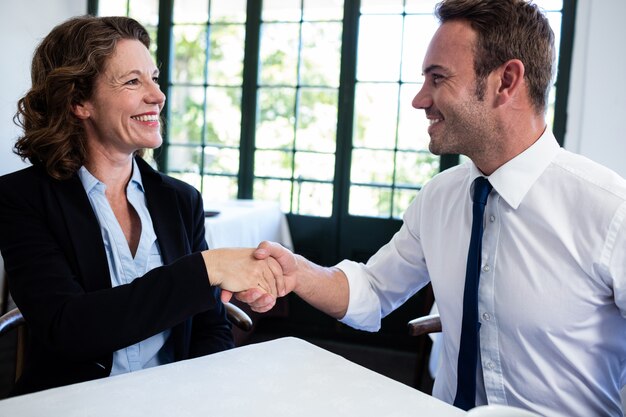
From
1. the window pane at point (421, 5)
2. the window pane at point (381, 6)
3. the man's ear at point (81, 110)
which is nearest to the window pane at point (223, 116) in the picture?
the window pane at point (381, 6)

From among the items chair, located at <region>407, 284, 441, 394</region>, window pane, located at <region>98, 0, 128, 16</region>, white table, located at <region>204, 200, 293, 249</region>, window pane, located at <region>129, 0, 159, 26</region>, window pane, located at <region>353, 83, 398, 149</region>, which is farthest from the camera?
window pane, located at <region>98, 0, 128, 16</region>

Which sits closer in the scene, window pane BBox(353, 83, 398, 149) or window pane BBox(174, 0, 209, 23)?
window pane BBox(353, 83, 398, 149)

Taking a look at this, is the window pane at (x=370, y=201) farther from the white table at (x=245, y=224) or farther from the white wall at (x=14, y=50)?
the white wall at (x=14, y=50)

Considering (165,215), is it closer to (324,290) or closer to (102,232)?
(102,232)

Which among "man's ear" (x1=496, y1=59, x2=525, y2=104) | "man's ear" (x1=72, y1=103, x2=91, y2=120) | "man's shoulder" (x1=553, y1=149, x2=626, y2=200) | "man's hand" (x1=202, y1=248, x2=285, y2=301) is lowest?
"man's hand" (x1=202, y1=248, x2=285, y2=301)

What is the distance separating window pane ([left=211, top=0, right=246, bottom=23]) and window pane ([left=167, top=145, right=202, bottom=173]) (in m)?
0.96

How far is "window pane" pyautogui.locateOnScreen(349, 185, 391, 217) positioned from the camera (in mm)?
4293

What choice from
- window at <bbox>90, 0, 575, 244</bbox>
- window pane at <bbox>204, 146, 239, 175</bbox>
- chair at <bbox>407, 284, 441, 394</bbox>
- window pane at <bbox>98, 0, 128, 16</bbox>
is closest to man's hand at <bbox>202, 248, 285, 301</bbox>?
chair at <bbox>407, 284, 441, 394</bbox>

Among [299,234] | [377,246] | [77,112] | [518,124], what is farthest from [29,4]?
[518,124]

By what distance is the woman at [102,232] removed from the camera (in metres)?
1.30

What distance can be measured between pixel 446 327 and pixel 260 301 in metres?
0.47

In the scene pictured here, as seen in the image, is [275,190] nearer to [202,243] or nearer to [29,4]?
[29,4]

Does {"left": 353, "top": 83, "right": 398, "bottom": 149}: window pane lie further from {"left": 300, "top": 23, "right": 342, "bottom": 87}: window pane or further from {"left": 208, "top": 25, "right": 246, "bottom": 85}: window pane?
{"left": 208, "top": 25, "right": 246, "bottom": 85}: window pane

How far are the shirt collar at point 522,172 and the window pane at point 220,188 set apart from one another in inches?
131
